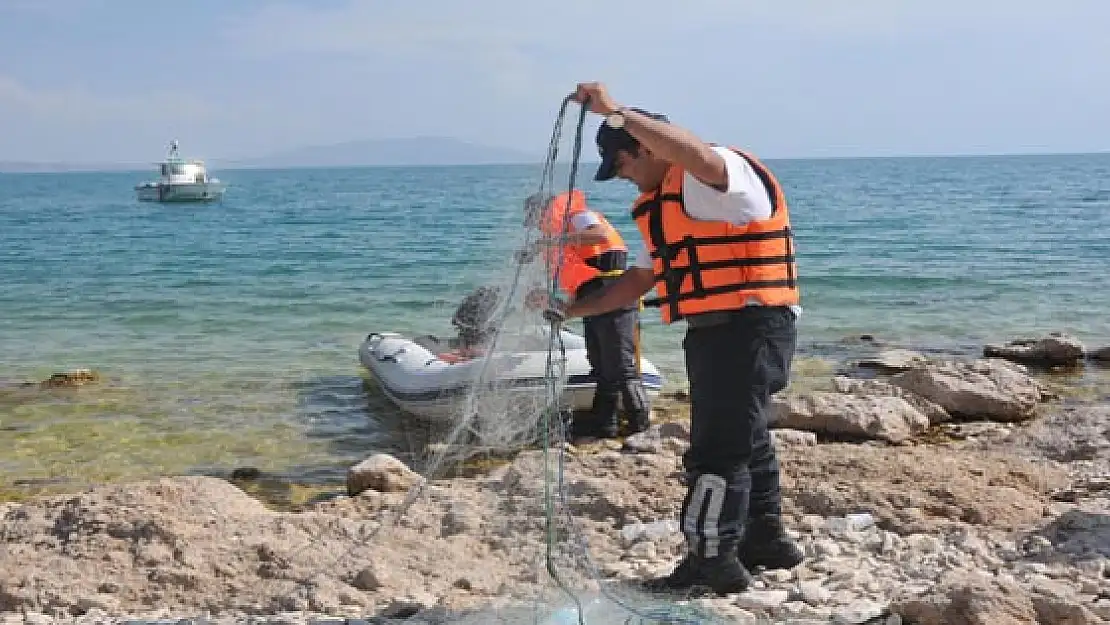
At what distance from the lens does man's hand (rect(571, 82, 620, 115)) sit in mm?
3732

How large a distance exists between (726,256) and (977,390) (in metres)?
6.01

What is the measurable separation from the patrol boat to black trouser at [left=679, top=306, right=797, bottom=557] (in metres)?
59.8

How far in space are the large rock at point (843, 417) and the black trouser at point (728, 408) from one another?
3804 mm

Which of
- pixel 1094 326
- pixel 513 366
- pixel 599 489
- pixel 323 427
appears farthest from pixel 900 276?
pixel 513 366

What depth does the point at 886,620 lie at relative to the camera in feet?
12.8

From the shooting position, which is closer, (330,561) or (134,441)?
(330,561)

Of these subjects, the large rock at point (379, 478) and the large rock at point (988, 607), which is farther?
the large rock at point (379, 478)

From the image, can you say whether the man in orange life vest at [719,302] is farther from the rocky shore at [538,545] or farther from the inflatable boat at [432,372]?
the inflatable boat at [432,372]

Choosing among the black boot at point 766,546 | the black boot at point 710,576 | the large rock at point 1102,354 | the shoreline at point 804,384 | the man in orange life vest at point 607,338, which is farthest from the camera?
the large rock at point 1102,354

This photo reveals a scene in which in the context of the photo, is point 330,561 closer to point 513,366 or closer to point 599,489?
point 513,366

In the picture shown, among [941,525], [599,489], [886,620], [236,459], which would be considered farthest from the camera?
[236,459]

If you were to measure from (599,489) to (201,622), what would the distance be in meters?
2.31

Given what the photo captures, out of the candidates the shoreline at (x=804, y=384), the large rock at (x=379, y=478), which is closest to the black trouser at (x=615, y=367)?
the shoreline at (x=804, y=384)

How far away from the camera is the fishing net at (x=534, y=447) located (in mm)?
4137
